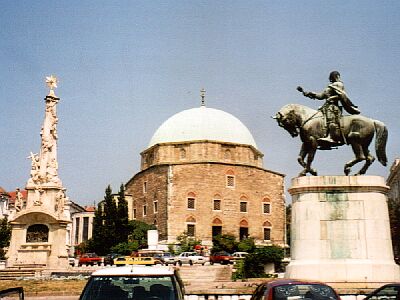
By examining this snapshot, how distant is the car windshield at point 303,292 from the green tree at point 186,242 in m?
48.3

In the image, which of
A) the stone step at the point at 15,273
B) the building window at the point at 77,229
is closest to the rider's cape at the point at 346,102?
the stone step at the point at 15,273

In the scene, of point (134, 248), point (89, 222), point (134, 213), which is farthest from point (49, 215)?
point (89, 222)

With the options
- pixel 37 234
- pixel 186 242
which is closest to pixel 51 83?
pixel 37 234

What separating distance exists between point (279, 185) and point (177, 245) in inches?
700

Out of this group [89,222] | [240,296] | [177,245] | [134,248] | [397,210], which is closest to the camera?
[240,296]

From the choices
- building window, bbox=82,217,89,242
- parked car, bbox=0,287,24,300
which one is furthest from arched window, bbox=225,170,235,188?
parked car, bbox=0,287,24,300

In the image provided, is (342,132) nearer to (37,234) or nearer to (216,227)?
(37,234)

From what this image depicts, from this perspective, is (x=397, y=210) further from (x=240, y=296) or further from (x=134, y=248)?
(x=240, y=296)

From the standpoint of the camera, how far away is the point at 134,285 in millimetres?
6938

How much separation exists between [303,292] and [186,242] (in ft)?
164

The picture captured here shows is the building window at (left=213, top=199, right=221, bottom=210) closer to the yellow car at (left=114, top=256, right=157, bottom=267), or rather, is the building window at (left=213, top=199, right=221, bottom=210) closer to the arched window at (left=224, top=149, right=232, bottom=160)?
the arched window at (left=224, top=149, right=232, bottom=160)

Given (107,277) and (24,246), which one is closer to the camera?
(107,277)

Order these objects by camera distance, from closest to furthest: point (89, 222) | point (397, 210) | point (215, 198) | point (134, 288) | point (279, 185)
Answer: point (134, 288)
point (397, 210)
point (215, 198)
point (279, 185)
point (89, 222)

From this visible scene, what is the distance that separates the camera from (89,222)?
83500 mm
